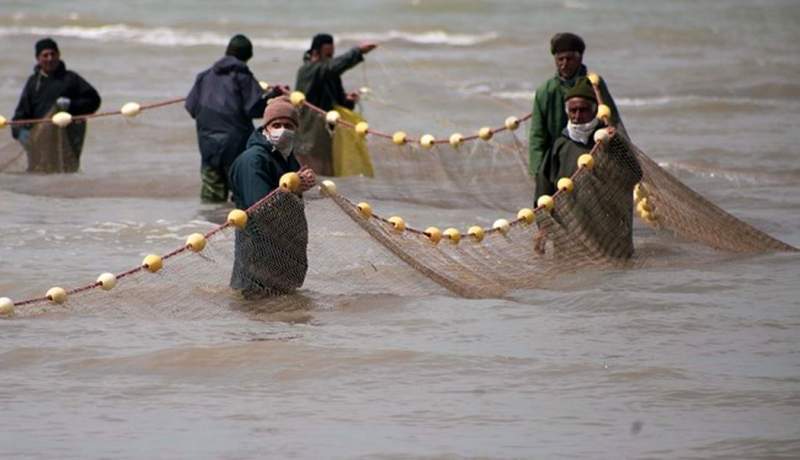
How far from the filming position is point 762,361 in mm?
8016

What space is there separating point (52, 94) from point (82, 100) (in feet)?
0.74

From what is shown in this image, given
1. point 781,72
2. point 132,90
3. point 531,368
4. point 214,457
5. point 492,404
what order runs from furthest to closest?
1. point 781,72
2. point 132,90
3. point 531,368
4. point 492,404
5. point 214,457

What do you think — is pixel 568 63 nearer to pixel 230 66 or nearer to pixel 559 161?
pixel 559 161

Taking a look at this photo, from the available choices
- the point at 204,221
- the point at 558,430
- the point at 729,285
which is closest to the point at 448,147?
the point at 204,221

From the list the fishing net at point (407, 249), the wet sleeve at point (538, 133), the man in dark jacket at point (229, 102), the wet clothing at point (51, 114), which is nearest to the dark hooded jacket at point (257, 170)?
the fishing net at point (407, 249)

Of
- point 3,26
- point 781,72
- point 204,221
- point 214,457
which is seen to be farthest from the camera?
point 3,26

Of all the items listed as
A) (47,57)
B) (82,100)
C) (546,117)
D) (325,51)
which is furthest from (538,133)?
(47,57)

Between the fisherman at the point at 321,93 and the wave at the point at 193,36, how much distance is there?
16.0m

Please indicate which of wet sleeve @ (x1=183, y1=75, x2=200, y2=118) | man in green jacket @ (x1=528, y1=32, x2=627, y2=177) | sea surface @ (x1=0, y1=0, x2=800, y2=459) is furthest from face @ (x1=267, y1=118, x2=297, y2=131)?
wet sleeve @ (x1=183, y1=75, x2=200, y2=118)

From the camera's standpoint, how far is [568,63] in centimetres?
1020

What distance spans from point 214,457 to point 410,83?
15797 mm

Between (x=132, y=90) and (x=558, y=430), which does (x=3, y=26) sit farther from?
(x=558, y=430)

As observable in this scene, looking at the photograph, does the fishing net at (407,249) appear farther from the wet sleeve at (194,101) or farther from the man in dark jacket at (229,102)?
the wet sleeve at (194,101)

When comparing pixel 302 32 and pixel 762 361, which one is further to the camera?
pixel 302 32
